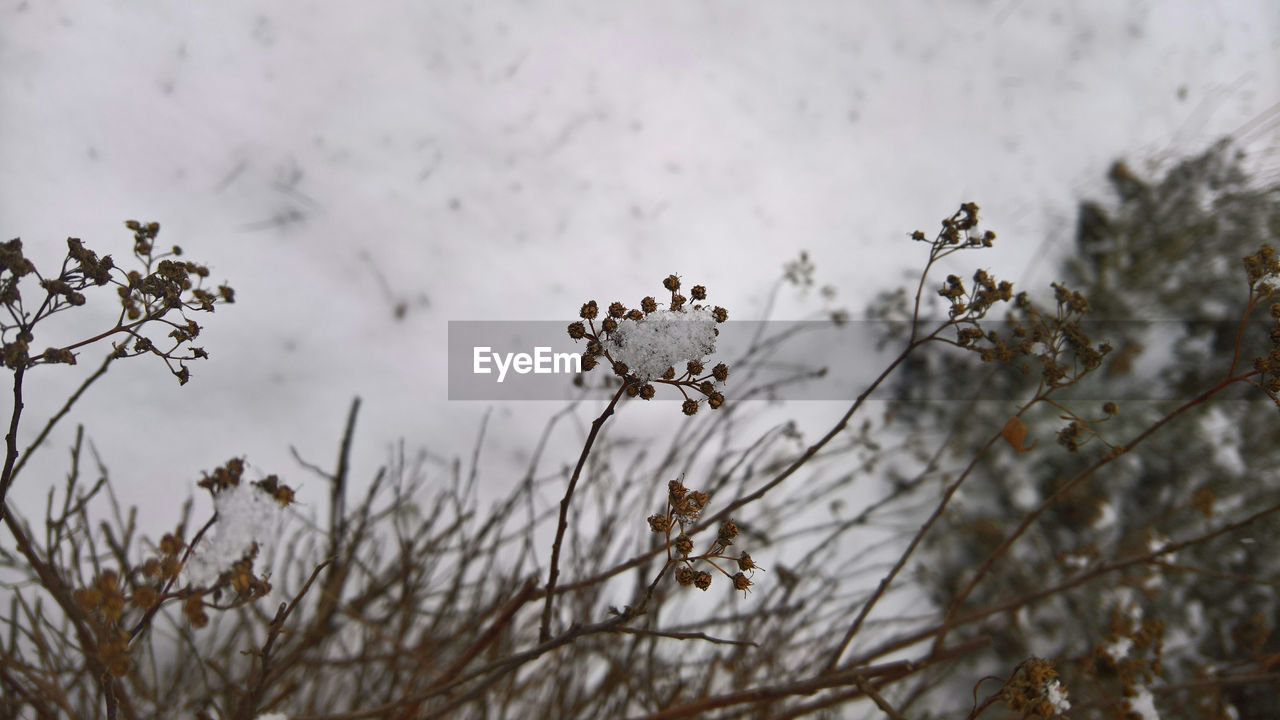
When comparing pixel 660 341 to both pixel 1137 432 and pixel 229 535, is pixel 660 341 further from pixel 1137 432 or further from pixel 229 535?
pixel 1137 432

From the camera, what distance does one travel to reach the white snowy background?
2.15 m

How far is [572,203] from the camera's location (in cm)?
252

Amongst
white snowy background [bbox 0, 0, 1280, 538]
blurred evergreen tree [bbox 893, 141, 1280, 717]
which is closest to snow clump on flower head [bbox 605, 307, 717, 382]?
white snowy background [bbox 0, 0, 1280, 538]

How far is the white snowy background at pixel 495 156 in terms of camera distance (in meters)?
2.15

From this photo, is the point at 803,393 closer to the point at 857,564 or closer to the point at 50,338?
the point at 857,564

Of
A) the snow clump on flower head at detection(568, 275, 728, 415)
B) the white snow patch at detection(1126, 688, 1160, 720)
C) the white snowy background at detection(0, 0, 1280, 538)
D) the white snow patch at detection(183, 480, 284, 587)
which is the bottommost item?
the white snow patch at detection(1126, 688, 1160, 720)

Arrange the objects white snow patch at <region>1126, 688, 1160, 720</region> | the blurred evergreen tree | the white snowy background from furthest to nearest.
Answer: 1. the blurred evergreen tree
2. the white snowy background
3. white snow patch at <region>1126, 688, 1160, 720</region>

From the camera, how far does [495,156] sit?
245 centimetres

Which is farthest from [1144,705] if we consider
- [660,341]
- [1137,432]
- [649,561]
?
[1137,432]

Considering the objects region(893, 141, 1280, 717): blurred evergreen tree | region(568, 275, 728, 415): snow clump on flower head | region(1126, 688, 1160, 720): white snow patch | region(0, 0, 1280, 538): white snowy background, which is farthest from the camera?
region(893, 141, 1280, 717): blurred evergreen tree

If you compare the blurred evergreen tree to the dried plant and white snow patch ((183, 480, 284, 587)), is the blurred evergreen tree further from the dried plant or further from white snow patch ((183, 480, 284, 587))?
white snow patch ((183, 480, 284, 587))

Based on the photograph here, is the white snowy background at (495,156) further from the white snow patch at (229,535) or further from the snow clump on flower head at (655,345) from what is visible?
the snow clump on flower head at (655,345)

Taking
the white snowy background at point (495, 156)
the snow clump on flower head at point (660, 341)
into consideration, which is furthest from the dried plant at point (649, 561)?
the white snowy background at point (495, 156)

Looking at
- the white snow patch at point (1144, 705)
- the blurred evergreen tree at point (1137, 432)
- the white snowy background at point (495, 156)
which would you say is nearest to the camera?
the white snow patch at point (1144, 705)
